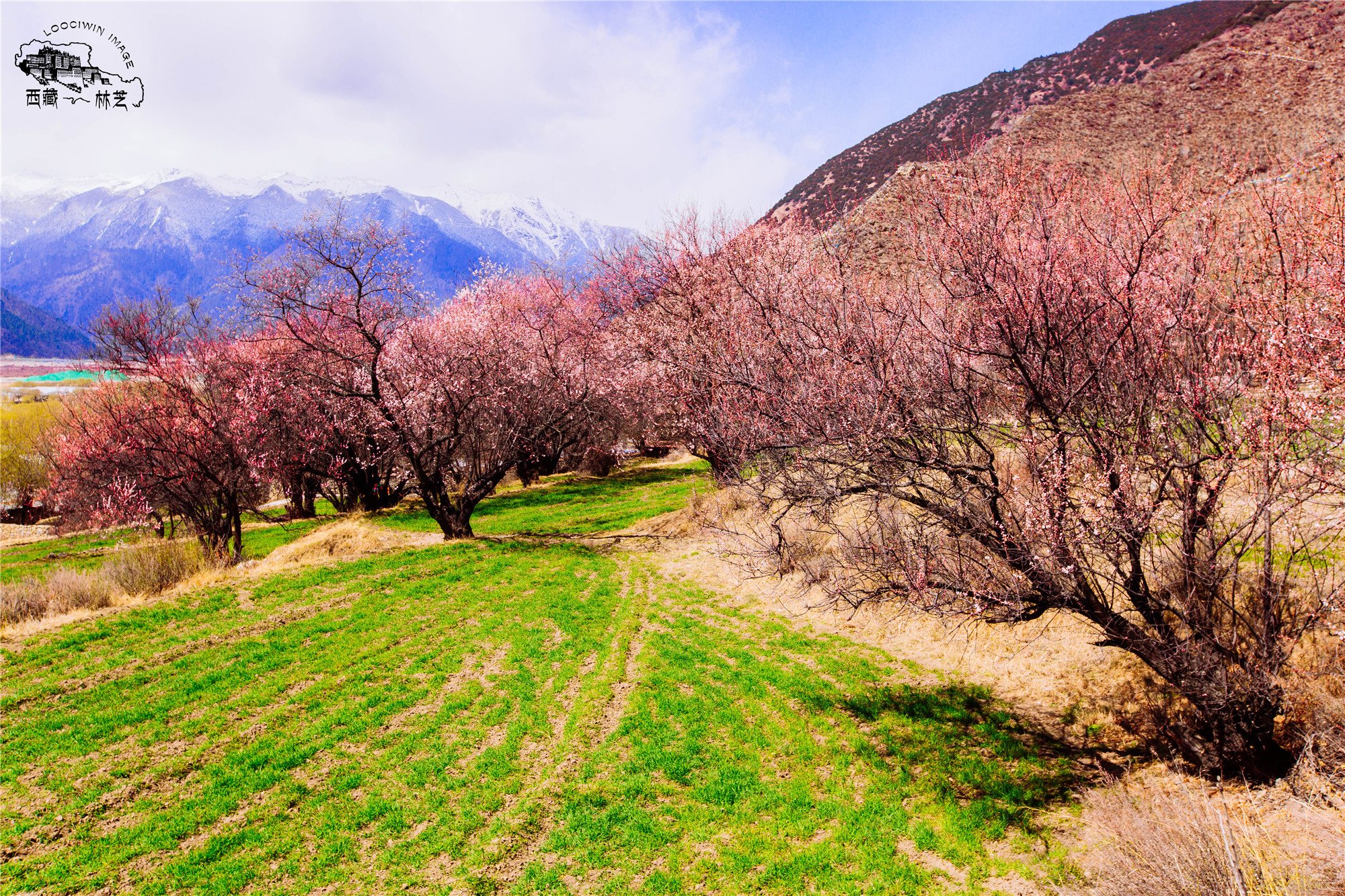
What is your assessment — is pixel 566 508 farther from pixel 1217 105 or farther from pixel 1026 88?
pixel 1026 88

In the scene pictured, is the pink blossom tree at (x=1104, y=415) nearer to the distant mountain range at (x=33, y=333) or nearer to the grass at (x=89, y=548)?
the grass at (x=89, y=548)

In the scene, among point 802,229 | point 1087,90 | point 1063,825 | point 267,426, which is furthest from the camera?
point 1087,90

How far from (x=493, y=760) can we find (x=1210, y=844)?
6.88 meters

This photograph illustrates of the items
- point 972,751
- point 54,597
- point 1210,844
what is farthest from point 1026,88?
point 54,597

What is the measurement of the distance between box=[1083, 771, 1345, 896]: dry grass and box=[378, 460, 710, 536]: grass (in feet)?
49.6

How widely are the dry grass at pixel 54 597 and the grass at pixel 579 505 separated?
8.25m

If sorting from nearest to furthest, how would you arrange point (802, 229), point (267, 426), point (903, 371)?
1. point (903, 371)
2. point (267, 426)
3. point (802, 229)

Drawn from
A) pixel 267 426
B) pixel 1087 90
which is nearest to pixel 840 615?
pixel 267 426

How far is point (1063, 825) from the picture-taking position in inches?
243

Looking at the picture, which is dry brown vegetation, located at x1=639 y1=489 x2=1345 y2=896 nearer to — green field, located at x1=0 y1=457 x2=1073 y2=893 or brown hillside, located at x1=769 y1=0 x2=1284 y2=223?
green field, located at x1=0 y1=457 x2=1073 y2=893

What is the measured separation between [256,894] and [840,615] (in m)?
9.87

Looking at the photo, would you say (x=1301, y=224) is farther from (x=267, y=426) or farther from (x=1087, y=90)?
(x=1087, y=90)

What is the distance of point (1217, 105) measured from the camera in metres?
43.7

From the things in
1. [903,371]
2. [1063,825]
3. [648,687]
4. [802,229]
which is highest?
[802,229]
